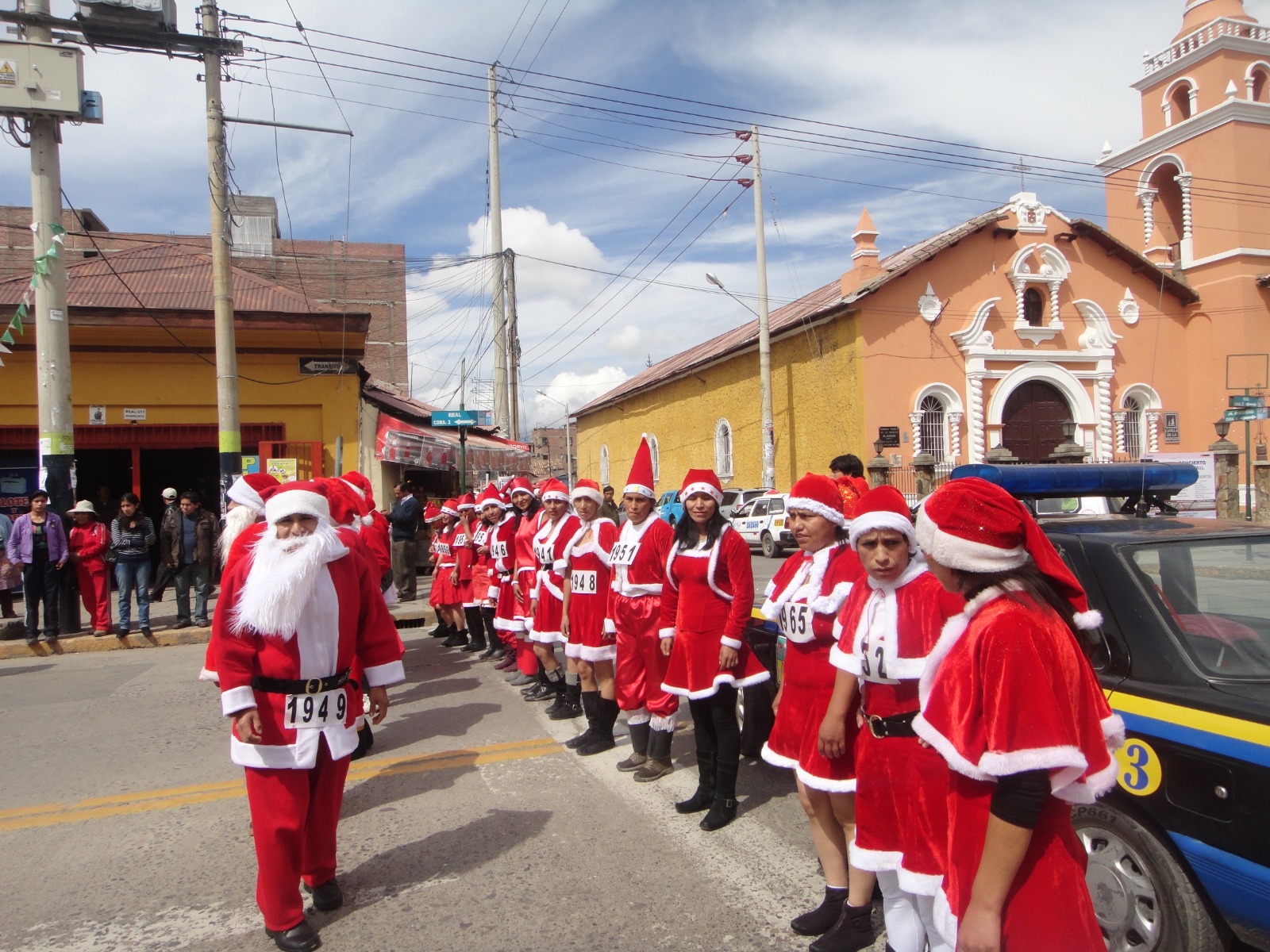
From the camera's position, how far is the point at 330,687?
3.70 m

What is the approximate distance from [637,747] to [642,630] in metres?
0.79

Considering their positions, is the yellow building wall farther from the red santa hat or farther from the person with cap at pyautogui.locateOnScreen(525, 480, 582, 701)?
the red santa hat

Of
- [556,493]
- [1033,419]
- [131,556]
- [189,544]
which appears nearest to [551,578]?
[556,493]

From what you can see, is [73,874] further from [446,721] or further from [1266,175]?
[1266,175]

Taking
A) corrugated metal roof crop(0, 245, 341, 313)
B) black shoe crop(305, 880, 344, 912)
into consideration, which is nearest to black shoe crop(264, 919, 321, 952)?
black shoe crop(305, 880, 344, 912)

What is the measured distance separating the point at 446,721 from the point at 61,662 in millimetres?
5771

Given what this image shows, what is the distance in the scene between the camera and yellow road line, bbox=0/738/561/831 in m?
5.05

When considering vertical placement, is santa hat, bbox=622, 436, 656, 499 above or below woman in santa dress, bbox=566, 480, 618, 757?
above

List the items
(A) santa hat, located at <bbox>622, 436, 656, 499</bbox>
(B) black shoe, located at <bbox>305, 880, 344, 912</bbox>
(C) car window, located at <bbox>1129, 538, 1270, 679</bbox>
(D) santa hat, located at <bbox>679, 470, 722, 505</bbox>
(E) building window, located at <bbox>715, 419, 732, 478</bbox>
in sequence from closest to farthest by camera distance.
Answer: (C) car window, located at <bbox>1129, 538, 1270, 679</bbox>
(B) black shoe, located at <bbox>305, 880, 344, 912</bbox>
(D) santa hat, located at <bbox>679, 470, 722, 505</bbox>
(A) santa hat, located at <bbox>622, 436, 656, 499</bbox>
(E) building window, located at <bbox>715, 419, 732, 478</bbox>

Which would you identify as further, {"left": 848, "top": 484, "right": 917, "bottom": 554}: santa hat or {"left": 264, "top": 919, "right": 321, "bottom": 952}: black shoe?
{"left": 264, "top": 919, "right": 321, "bottom": 952}: black shoe

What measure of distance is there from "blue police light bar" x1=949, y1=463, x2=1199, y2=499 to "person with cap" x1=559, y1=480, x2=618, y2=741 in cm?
246

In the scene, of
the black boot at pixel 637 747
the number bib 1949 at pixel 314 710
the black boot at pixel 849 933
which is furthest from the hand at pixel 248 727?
the black boot at pixel 637 747

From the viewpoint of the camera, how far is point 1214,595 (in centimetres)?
356

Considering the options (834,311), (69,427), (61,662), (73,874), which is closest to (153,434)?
(69,427)
